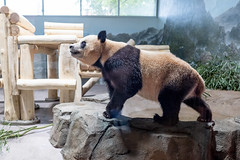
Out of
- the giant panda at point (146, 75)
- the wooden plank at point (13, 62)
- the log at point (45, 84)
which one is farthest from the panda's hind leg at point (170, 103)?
the wooden plank at point (13, 62)

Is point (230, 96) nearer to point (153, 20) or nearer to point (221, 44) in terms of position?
point (221, 44)

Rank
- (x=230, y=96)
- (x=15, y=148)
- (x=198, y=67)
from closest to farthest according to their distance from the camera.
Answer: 1. (x=198, y=67)
2. (x=230, y=96)
3. (x=15, y=148)

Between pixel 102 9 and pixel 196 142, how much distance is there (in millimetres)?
790

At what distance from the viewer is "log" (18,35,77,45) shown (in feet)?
6.44

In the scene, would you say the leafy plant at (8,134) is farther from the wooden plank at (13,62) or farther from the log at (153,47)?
the log at (153,47)

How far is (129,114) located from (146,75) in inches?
8.8

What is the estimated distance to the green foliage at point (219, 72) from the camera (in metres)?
1.04

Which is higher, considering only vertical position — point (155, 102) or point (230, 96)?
point (155, 102)

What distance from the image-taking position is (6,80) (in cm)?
234

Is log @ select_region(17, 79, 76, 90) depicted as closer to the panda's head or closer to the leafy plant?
the leafy plant

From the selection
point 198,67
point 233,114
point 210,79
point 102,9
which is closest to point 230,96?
point 233,114

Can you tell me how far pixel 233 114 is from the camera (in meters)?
1.50

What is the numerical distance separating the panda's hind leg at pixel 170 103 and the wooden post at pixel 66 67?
745 mm

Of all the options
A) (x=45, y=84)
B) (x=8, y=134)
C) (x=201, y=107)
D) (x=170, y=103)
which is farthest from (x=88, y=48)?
(x=8, y=134)
